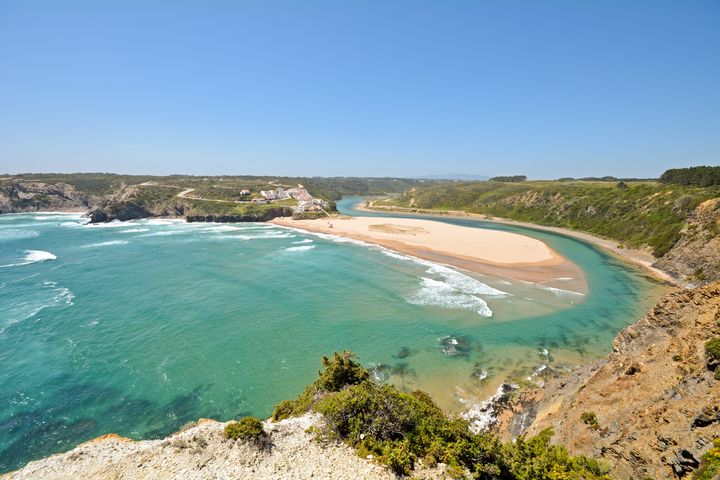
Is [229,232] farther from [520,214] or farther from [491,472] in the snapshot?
[520,214]

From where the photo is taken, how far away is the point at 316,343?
27891 mm

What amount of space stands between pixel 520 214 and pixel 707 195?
55.7 m

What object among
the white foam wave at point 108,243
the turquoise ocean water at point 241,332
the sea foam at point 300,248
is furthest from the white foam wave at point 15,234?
the sea foam at point 300,248

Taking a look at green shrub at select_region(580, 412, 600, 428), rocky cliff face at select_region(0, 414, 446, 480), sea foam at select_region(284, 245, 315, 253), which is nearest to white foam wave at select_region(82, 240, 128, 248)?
sea foam at select_region(284, 245, 315, 253)

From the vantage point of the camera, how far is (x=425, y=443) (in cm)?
1205

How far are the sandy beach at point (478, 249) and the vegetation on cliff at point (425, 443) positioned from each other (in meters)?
37.1

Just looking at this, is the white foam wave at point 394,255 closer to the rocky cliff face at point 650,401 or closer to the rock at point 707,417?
the rocky cliff face at point 650,401

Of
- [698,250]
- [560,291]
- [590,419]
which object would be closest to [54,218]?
[560,291]

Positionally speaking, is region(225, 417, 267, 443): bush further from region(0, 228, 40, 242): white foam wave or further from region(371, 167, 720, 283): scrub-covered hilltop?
region(0, 228, 40, 242): white foam wave

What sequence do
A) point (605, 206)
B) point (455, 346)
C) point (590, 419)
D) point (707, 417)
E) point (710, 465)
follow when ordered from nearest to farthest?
point (710, 465), point (707, 417), point (590, 419), point (455, 346), point (605, 206)

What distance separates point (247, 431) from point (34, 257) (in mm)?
69449

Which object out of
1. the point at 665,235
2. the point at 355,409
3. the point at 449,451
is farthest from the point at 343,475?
the point at 665,235

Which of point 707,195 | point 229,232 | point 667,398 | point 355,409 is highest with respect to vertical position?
point 707,195

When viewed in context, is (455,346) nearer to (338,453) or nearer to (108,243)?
(338,453)
